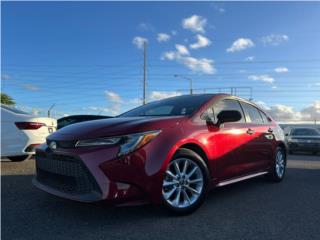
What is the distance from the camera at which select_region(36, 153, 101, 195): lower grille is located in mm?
3289

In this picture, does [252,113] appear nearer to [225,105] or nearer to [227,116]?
[225,105]

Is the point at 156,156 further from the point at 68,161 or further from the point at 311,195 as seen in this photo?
the point at 311,195

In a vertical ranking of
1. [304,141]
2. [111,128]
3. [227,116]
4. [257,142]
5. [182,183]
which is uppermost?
[227,116]

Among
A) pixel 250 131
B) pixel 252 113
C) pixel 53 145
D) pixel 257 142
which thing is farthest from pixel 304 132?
Answer: pixel 53 145

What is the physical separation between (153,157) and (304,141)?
1413 cm

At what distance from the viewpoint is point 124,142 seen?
3.39 m

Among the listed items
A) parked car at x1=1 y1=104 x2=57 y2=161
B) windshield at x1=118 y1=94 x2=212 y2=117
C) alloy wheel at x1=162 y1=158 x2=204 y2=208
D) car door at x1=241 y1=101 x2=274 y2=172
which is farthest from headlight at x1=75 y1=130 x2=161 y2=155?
parked car at x1=1 y1=104 x2=57 y2=161

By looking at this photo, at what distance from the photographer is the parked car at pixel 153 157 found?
3.29 m

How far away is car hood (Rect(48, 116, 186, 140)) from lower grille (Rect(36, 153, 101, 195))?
0.83 feet

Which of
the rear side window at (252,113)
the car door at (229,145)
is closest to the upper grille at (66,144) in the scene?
the car door at (229,145)

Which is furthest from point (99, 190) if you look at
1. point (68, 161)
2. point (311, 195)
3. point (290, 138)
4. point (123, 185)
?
point (290, 138)

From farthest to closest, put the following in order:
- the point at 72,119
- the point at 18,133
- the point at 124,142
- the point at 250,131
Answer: the point at 72,119 < the point at 18,133 < the point at 250,131 < the point at 124,142

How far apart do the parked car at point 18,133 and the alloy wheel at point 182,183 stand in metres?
3.72

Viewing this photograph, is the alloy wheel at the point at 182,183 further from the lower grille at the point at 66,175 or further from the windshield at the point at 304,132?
the windshield at the point at 304,132
